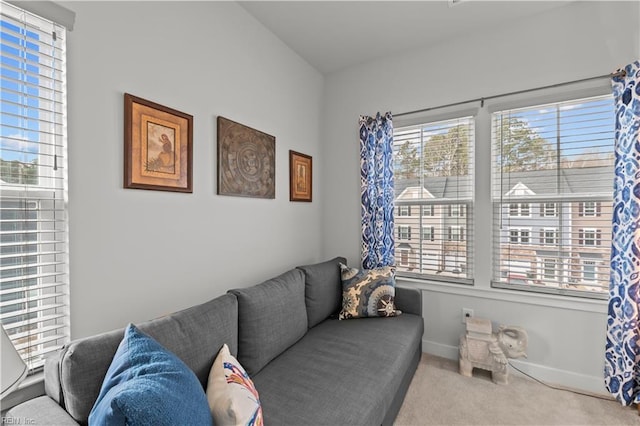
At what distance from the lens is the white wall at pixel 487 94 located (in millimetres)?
2061

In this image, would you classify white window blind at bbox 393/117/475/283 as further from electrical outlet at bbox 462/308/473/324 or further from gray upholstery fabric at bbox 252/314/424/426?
gray upholstery fabric at bbox 252/314/424/426

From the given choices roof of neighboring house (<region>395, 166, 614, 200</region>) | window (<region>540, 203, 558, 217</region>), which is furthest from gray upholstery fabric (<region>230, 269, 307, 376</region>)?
window (<region>540, 203, 558, 217</region>)

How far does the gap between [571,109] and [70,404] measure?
10.7 ft

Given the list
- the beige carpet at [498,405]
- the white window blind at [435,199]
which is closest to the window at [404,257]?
the white window blind at [435,199]

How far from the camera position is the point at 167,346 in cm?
118

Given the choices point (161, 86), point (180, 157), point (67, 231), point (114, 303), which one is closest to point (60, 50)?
point (161, 86)

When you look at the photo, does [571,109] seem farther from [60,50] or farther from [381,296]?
[60,50]

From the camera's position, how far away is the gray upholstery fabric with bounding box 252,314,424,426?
1262mm

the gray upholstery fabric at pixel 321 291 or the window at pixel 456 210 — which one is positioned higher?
the window at pixel 456 210

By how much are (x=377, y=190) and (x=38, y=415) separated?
2.49m

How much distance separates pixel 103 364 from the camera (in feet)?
3.34

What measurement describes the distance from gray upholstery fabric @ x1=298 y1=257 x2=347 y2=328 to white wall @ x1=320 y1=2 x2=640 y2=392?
64 centimetres

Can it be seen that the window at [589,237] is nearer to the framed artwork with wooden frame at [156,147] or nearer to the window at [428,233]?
the window at [428,233]

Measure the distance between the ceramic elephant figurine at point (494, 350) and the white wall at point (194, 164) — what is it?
63.7 inches
